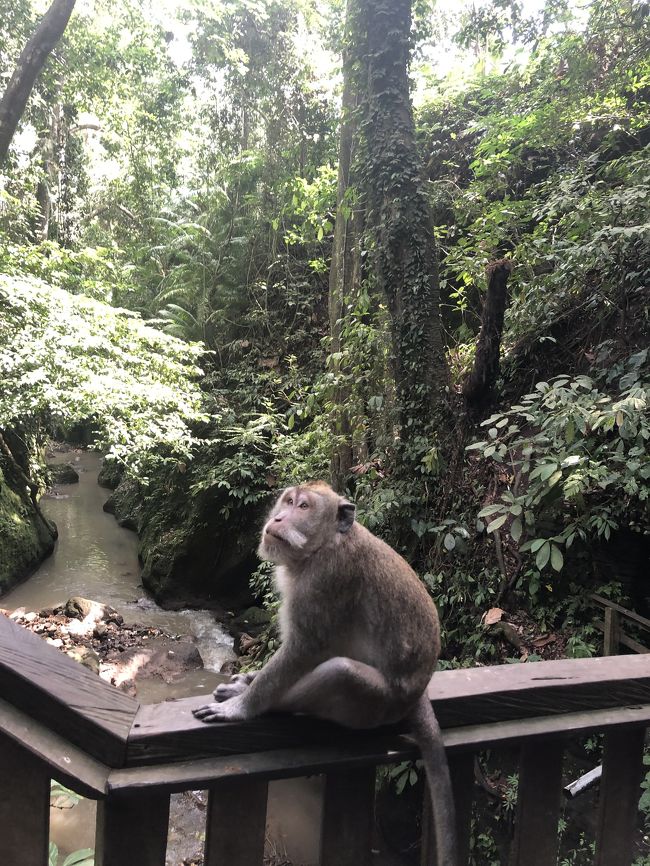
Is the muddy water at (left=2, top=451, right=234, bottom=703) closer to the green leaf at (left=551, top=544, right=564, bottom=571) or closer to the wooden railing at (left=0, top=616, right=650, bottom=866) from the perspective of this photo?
the green leaf at (left=551, top=544, right=564, bottom=571)

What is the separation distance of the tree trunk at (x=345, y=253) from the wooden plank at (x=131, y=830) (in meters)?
4.87

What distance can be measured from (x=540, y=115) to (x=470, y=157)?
8.76 ft

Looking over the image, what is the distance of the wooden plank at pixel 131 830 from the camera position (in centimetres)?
95

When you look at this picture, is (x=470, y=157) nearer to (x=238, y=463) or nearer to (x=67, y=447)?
(x=238, y=463)

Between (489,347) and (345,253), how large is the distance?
3.29 m

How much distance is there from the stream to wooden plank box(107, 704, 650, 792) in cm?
382

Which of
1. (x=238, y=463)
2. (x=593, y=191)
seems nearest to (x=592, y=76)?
(x=593, y=191)

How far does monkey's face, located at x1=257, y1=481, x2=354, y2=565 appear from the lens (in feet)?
5.46

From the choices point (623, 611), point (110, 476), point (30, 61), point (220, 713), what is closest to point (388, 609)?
point (220, 713)

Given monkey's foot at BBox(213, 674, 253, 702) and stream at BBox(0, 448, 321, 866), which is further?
stream at BBox(0, 448, 321, 866)

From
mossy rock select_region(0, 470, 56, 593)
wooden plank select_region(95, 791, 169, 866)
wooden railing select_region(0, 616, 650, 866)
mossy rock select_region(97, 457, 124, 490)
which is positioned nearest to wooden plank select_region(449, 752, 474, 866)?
wooden railing select_region(0, 616, 650, 866)

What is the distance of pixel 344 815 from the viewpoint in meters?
1.11

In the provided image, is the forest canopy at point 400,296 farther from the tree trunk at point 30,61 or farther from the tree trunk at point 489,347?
the tree trunk at point 30,61

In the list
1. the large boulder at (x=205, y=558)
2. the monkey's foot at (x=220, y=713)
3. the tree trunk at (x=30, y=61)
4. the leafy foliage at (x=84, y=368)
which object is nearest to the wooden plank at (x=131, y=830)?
the monkey's foot at (x=220, y=713)
